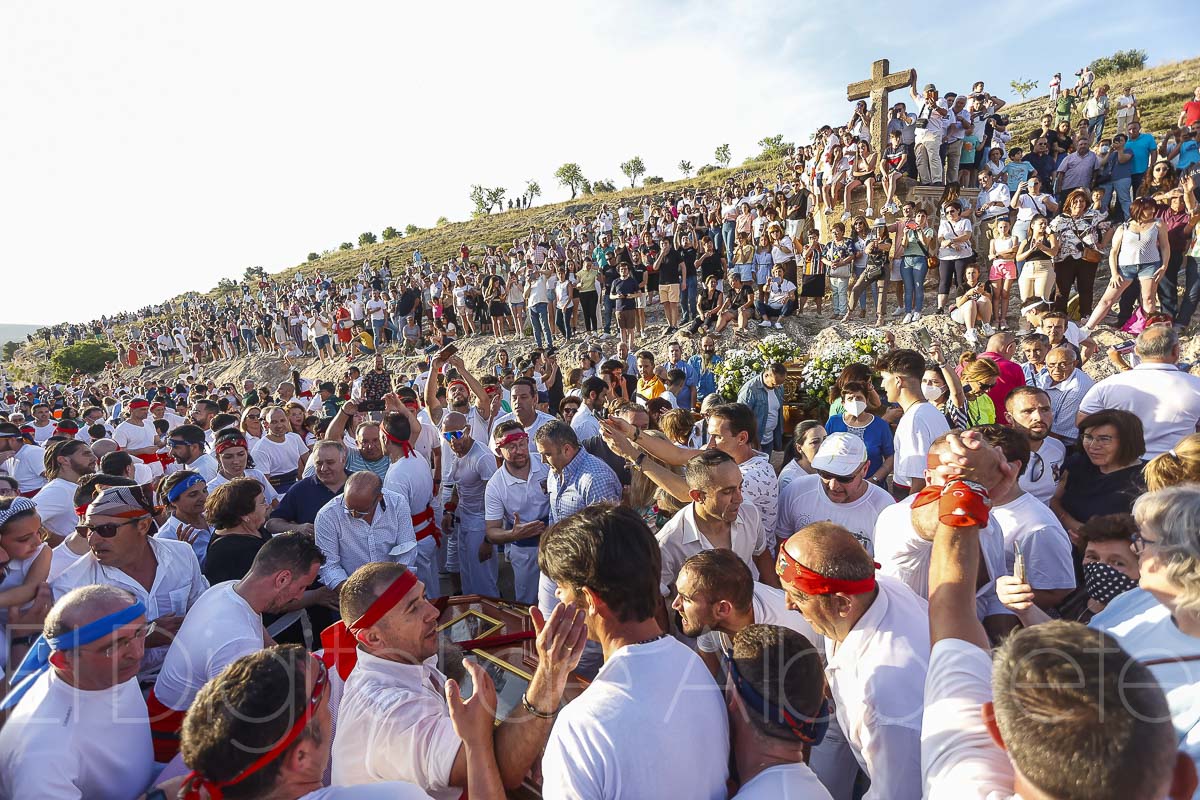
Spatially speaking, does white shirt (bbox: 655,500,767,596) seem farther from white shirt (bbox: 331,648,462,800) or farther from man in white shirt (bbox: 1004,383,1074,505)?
man in white shirt (bbox: 1004,383,1074,505)

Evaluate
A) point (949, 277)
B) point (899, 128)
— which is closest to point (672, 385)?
point (949, 277)

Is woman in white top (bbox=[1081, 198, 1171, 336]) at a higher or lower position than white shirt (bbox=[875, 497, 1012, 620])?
higher

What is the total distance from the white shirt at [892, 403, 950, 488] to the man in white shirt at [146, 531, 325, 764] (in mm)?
3870

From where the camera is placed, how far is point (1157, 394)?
412 centimetres

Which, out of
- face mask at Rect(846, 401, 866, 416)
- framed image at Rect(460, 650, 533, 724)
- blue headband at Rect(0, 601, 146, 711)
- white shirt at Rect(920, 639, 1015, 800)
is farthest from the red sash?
face mask at Rect(846, 401, 866, 416)

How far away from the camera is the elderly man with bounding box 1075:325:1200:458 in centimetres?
401

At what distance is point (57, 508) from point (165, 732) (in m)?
3.60

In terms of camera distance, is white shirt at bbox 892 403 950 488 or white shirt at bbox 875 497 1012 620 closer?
white shirt at bbox 875 497 1012 620

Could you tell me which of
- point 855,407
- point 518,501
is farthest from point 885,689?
point 855,407

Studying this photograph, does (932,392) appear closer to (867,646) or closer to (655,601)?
(867,646)

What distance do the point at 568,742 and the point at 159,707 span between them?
2046 mm

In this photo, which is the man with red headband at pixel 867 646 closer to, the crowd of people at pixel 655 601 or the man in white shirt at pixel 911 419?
the crowd of people at pixel 655 601

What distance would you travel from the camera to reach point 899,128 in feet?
42.5

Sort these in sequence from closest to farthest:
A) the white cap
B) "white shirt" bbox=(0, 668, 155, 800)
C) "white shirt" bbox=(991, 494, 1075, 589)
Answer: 1. "white shirt" bbox=(0, 668, 155, 800)
2. "white shirt" bbox=(991, 494, 1075, 589)
3. the white cap
